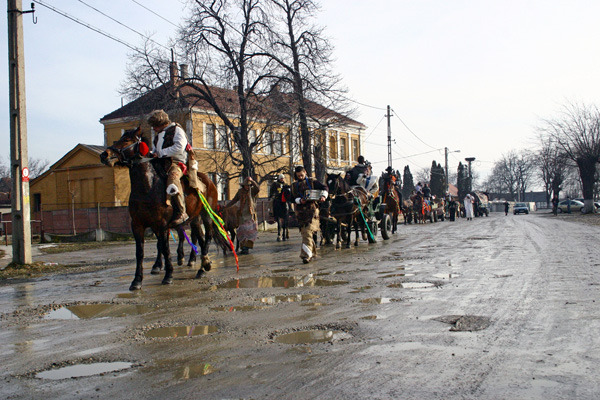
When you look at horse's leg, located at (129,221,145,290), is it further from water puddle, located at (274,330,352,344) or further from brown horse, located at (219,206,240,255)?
brown horse, located at (219,206,240,255)

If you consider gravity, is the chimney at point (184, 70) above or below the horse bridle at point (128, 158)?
above

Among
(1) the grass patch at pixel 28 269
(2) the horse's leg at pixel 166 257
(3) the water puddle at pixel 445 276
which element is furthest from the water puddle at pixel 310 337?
(1) the grass patch at pixel 28 269

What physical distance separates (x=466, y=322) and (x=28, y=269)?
1002cm

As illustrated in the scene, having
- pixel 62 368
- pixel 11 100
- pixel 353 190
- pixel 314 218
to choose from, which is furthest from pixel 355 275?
pixel 11 100

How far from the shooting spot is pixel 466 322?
5.07 metres

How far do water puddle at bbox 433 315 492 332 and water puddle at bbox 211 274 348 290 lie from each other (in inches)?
103

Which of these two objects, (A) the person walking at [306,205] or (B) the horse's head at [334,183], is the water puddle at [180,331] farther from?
(B) the horse's head at [334,183]

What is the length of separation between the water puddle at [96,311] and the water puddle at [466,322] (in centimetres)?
323

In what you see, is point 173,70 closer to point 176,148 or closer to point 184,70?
point 184,70

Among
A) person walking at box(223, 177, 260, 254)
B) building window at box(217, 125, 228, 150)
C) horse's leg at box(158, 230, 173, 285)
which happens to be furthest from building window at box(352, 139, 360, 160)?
horse's leg at box(158, 230, 173, 285)

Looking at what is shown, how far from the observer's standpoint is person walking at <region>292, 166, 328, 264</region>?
37.0ft

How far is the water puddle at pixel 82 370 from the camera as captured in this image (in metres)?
3.97

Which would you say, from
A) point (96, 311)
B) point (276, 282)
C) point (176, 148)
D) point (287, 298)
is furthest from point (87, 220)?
point (287, 298)

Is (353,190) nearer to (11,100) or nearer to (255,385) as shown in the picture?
(11,100)
